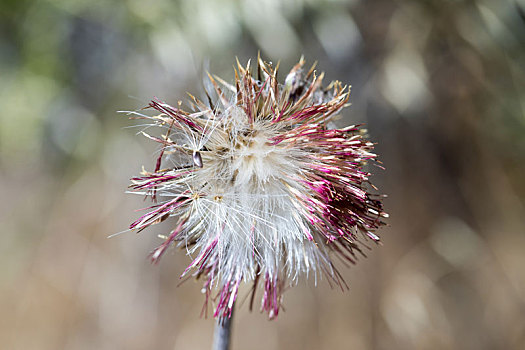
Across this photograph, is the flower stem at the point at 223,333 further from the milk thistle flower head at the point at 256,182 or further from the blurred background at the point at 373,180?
the blurred background at the point at 373,180

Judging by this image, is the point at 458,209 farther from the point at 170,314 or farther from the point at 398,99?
the point at 170,314

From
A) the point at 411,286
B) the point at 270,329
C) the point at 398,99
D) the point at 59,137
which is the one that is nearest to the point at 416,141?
the point at 398,99

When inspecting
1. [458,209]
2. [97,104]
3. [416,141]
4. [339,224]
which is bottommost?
[339,224]

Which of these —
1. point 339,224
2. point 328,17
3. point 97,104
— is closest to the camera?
point 339,224

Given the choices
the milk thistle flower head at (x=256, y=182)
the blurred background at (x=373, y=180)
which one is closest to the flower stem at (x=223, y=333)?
the milk thistle flower head at (x=256, y=182)

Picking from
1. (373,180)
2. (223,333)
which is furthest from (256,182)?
(373,180)
